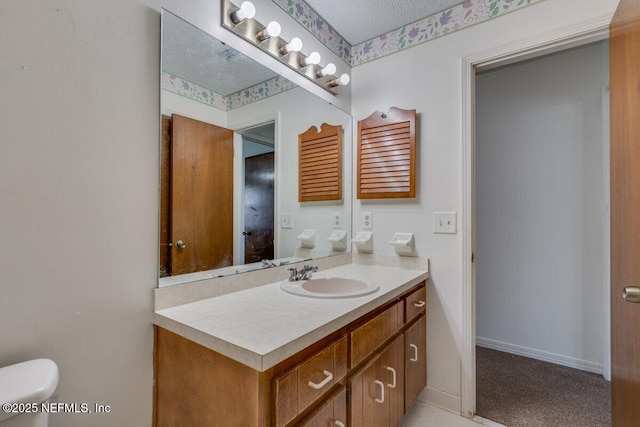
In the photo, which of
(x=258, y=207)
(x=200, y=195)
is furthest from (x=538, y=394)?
(x=200, y=195)

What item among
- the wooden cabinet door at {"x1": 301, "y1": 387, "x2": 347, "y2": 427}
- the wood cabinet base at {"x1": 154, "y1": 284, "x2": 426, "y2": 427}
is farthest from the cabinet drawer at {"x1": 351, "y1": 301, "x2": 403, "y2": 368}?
the wooden cabinet door at {"x1": 301, "y1": 387, "x2": 347, "y2": 427}

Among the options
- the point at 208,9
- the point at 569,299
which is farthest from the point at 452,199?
the point at 208,9

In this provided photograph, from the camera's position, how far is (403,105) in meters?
1.87

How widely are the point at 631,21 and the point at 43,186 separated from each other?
1.93 metres

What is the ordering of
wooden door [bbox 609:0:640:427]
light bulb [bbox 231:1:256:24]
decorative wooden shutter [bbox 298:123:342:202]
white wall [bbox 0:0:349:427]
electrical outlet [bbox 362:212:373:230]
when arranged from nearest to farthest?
white wall [bbox 0:0:349:427] < wooden door [bbox 609:0:640:427] < light bulb [bbox 231:1:256:24] < decorative wooden shutter [bbox 298:123:342:202] < electrical outlet [bbox 362:212:373:230]

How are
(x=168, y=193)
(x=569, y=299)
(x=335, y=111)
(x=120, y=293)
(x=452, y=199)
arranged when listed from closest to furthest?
(x=120, y=293) → (x=168, y=193) → (x=452, y=199) → (x=335, y=111) → (x=569, y=299)

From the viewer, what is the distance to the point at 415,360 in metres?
1.57

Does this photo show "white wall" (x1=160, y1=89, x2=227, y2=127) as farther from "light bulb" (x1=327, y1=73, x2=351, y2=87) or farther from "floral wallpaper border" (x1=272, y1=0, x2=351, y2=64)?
"light bulb" (x1=327, y1=73, x2=351, y2=87)

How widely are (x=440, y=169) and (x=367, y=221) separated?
21.8 inches

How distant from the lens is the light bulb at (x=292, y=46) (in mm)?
1534

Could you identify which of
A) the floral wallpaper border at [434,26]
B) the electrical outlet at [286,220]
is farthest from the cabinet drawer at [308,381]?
the floral wallpaper border at [434,26]

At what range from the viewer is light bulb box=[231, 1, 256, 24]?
1244mm

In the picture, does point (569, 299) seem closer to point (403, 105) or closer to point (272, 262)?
point (403, 105)

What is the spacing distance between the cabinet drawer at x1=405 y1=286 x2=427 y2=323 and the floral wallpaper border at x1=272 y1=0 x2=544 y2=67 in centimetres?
148
